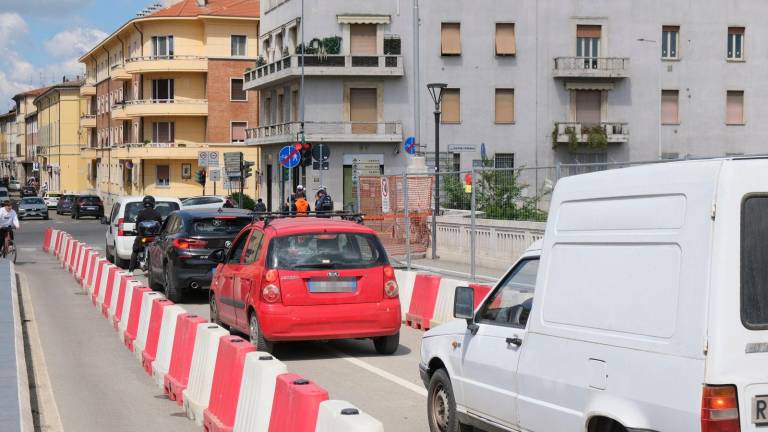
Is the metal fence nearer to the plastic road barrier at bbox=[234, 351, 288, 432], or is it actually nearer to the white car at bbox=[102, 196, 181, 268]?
the white car at bbox=[102, 196, 181, 268]

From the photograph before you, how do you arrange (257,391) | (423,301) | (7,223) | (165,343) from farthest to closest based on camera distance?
(7,223) → (423,301) → (165,343) → (257,391)

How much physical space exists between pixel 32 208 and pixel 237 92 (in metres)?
16.8

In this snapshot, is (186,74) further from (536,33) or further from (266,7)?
(536,33)

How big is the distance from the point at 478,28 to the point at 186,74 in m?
30.3

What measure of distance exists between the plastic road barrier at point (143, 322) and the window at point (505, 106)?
44216mm

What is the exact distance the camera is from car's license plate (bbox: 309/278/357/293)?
12125 millimetres

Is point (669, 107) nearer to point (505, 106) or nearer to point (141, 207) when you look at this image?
point (505, 106)

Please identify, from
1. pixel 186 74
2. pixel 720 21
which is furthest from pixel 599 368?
pixel 186 74

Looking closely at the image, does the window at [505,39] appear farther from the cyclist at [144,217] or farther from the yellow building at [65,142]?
the yellow building at [65,142]

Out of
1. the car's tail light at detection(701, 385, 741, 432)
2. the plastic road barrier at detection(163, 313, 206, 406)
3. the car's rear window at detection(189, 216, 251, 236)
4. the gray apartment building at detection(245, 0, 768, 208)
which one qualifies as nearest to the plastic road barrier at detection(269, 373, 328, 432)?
the car's tail light at detection(701, 385, 741, 432)

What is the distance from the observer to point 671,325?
5.27 m

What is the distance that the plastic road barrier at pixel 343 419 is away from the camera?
4977 millimetres

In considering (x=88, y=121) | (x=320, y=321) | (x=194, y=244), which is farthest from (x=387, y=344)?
(x=88, y=121)

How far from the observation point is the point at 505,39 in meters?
55.7
